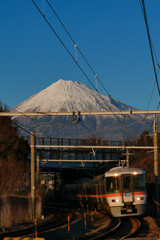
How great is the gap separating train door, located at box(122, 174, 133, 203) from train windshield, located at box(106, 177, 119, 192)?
1.48 ft

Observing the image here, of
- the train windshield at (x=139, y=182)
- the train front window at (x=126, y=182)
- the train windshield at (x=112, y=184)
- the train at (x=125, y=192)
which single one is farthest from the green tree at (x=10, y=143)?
the train windshield at (x=139, y=182)

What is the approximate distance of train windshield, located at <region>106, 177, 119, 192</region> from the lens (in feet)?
67.6

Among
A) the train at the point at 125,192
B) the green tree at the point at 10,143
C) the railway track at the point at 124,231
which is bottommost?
the railway track at the point at 124,231

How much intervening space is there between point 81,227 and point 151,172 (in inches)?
1116

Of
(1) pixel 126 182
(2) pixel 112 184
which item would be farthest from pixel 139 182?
(2) pixel 112 184

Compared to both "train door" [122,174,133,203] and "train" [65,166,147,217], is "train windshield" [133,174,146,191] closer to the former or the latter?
"train" [65,166,147,217]

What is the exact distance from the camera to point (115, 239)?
1408 cm

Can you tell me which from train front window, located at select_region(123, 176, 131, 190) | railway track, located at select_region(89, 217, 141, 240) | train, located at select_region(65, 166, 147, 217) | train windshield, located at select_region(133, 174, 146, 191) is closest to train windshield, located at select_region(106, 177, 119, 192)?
train, located at select_region(65, 166, 147, 217)

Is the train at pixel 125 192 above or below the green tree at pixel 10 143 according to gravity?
below

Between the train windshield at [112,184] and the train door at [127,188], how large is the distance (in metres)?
0.45

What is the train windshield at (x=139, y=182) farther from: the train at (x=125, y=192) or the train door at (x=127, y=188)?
the train door at (x=127, y=188)

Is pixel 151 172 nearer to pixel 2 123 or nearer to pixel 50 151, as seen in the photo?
pixel 50 151

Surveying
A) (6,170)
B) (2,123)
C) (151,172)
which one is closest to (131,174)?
(6,170)

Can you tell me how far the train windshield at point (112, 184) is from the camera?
811 inches
